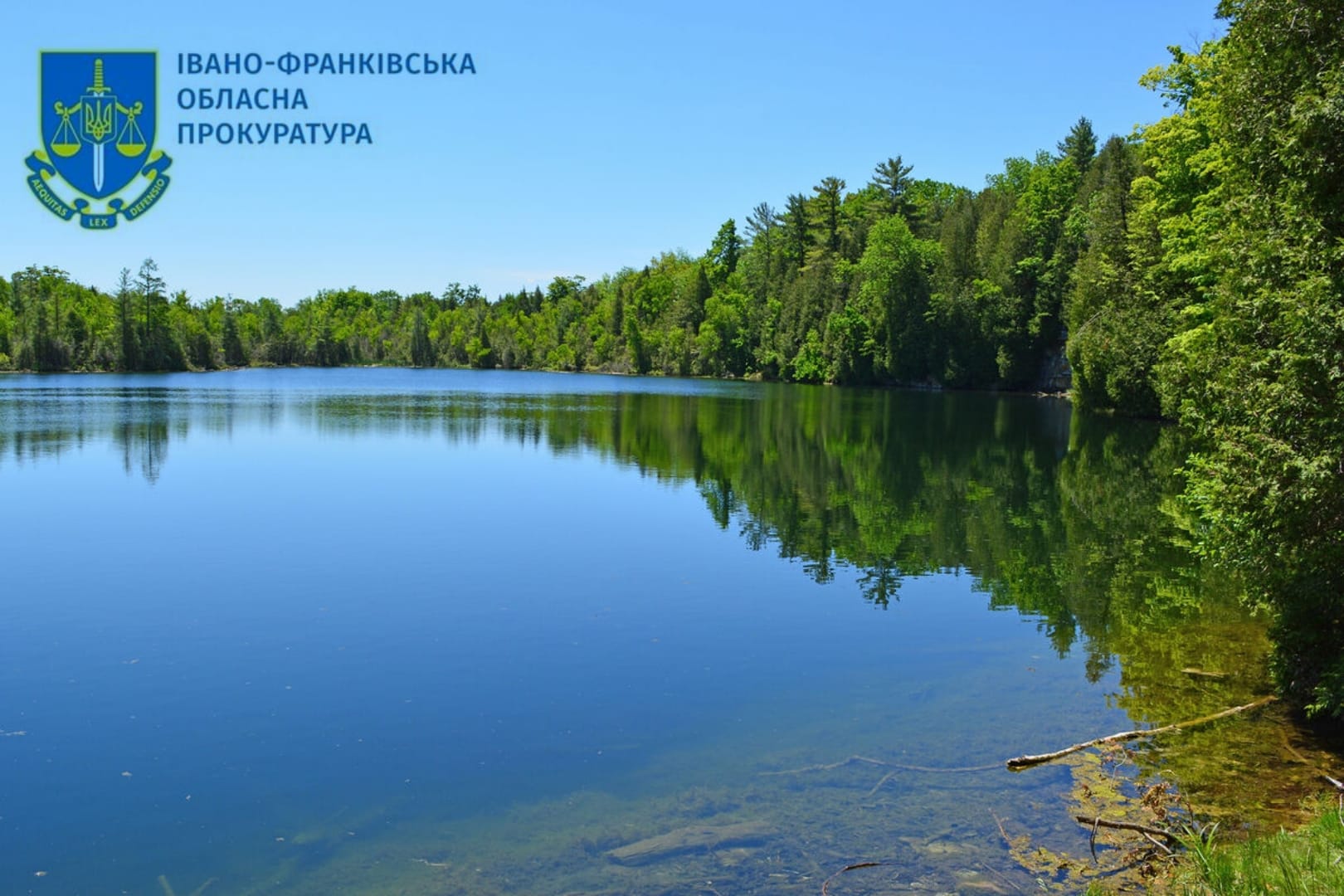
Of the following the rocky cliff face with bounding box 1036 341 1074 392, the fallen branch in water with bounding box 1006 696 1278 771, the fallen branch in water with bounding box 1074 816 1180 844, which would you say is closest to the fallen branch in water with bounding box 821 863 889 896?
the fallen branch in water with bounding box 1074 816 1180 844

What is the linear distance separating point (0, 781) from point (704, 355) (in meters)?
133

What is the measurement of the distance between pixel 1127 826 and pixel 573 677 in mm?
6623

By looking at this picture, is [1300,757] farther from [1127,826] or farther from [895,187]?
[895,187]

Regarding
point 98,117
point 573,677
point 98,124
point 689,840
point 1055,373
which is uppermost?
point 98,117

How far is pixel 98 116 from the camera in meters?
34.1

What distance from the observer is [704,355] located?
140625mm

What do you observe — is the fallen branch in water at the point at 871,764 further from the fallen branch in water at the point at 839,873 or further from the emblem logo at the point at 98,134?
the emblem logo at the point at 98,134

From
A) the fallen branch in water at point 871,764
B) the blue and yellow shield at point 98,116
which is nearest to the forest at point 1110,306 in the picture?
the fallen branch in water at point 871,764

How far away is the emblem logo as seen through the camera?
31953 mm

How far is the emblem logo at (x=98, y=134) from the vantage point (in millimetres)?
31953

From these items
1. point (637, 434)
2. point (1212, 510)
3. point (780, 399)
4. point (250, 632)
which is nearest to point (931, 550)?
point (1212, 510)

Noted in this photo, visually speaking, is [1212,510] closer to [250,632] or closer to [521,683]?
[521,683]

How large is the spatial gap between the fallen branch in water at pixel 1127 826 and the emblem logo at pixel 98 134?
32.7 m

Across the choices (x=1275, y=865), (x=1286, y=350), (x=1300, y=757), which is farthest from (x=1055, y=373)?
(x=1275, y=865)
